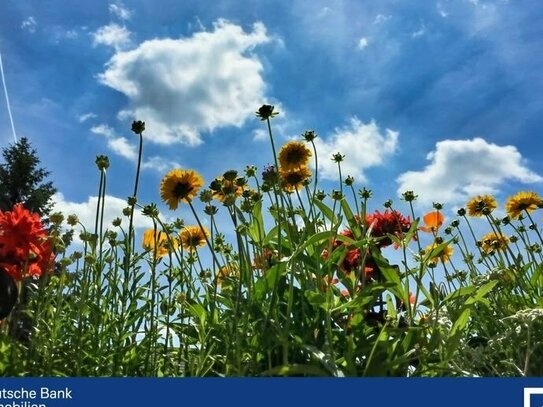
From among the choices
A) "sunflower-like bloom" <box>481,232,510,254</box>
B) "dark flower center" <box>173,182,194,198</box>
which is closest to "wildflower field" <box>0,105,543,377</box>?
"dark flower center" <box>173,182,194,198</box>

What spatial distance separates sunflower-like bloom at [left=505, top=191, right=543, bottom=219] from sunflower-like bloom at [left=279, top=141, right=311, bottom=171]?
250cm

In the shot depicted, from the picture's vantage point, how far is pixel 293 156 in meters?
3.21

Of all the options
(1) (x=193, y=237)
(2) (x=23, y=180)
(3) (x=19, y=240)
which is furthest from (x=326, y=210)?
(2) (x=23, y=180)

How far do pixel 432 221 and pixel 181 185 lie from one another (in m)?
1.64

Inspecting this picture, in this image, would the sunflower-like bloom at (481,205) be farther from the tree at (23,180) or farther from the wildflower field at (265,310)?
the tree at (23,180)

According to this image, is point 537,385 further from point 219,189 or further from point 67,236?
point 67,236

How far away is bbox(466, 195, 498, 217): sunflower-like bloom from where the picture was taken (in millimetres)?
4801

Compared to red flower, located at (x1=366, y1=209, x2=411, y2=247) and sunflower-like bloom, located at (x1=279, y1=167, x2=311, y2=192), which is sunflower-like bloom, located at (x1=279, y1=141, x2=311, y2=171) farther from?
red flower, located at (x1=366, y1=209, x2=411, y2=247)

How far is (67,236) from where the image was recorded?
11.7ft

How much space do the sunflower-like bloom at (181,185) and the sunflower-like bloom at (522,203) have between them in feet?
10.0

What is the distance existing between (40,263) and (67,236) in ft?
2.26

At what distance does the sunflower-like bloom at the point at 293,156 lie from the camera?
3207 millimetres

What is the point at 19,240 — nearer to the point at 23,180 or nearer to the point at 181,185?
the point at 181,185

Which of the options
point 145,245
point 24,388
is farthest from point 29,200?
point 24,388
